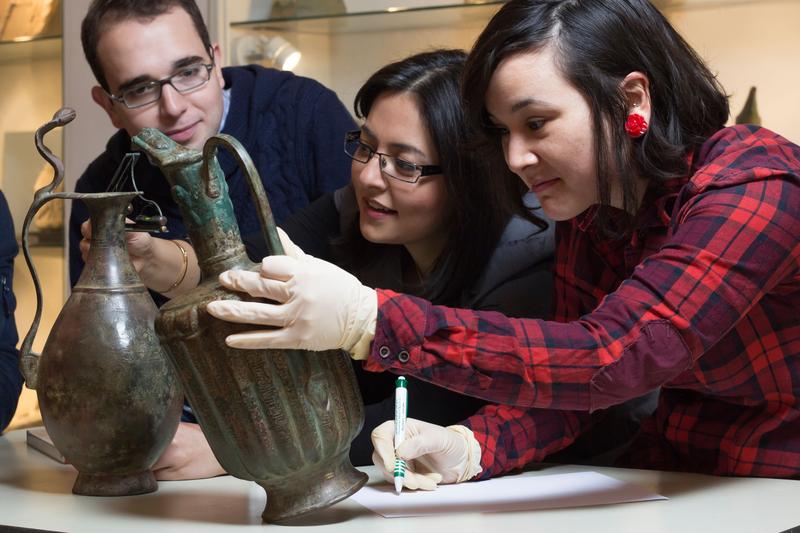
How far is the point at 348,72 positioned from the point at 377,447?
1592 mm

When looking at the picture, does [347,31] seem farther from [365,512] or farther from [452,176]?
[365,512]

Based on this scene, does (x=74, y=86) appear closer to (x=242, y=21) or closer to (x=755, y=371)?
(x=242, y=21)

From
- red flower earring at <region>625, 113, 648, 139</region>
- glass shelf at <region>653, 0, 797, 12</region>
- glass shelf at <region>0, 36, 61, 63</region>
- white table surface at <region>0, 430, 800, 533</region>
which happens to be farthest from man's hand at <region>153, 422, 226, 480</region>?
glass shelf at <region>0, 36, 61, 63</region>

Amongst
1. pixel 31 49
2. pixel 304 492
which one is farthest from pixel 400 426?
pixel 31 49

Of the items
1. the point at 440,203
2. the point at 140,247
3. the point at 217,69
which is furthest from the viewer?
the point at 217,69

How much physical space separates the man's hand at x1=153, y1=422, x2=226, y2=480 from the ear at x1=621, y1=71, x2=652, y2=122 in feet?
2.26

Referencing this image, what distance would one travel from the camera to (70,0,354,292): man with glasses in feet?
6.68

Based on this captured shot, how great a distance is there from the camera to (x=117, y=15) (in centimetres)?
208

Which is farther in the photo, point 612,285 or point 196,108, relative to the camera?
point 196,108

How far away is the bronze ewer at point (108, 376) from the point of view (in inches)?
47.3

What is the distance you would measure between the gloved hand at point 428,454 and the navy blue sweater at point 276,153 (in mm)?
914

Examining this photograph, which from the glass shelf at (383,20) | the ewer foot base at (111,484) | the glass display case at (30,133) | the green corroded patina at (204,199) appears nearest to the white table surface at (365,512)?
the ewer foot base at (111,484)

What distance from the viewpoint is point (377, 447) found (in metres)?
1.29

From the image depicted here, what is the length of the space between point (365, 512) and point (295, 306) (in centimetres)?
27
